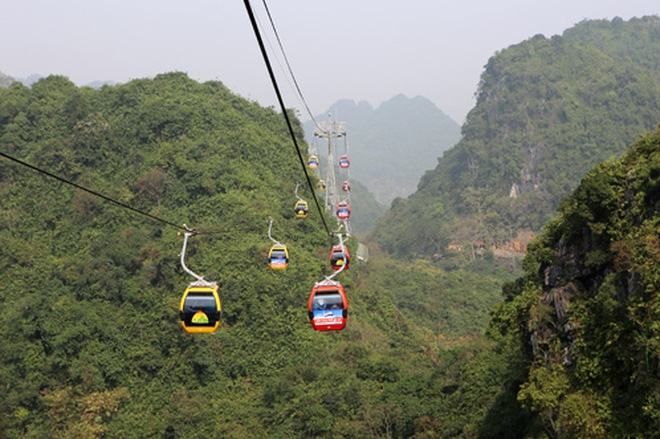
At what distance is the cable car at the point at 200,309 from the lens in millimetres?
10430

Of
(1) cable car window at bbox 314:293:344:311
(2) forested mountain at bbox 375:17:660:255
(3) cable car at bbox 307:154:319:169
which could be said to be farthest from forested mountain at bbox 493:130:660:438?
(2) forested mountain at bbox 375:17:660:255

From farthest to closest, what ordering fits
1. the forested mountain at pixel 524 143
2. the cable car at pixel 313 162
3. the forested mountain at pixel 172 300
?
the forested mountain at pixel 524 143 → the cable car at pixel 313 162 → the forested mountain at pixel 172 300

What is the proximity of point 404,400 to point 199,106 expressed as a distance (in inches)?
985

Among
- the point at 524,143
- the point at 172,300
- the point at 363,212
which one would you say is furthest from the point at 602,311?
the point at 363,212

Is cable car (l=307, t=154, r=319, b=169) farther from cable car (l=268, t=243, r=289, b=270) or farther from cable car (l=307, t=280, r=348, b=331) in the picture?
cable car (l=307, t=280, r=348, b=331)

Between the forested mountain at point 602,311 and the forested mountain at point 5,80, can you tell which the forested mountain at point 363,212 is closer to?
the forested mountain at point 5,80

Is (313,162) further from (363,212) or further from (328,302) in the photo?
(363,212)

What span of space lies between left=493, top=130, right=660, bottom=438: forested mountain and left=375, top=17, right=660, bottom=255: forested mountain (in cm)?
5244

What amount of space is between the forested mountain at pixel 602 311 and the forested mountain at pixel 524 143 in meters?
52.4

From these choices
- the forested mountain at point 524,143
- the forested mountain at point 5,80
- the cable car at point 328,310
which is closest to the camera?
the cable car at point 328,310

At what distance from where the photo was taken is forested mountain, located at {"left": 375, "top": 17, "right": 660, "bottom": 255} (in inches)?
2785

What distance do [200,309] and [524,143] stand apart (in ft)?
232

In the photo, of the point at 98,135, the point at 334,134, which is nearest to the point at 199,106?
the point at 98,135

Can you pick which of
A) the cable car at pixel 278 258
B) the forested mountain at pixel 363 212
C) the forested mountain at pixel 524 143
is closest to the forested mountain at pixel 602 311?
the cable car at pixel 278 258
